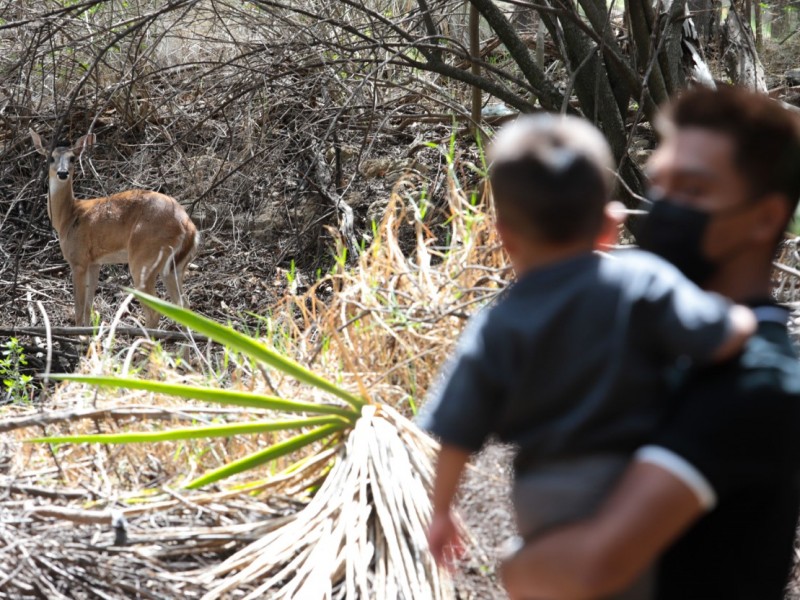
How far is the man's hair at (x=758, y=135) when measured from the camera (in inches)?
61.4

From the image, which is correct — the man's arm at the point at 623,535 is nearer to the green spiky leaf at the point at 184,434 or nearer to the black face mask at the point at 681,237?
the black face mask at the point at 681,237

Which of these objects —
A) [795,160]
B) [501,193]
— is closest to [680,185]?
[795,160]

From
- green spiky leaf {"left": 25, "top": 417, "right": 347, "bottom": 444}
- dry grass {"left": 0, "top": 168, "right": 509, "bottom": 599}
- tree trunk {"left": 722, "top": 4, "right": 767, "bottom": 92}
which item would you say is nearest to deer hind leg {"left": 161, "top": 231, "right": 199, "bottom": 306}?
tree trunk {"left": 722, "top": 4, "right": 767, "bottom": 92}

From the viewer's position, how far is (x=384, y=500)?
3264 millimetres

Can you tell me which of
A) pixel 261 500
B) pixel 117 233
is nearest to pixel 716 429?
pixel 261 500

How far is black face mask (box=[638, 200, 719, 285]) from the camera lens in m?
1.59

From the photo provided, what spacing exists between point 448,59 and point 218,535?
28.5ft

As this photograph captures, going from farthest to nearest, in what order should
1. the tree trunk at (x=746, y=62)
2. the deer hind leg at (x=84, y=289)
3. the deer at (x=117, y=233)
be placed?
the deer at (x=117, y=233) → the deer hind leg at (x=84, y=289) → the tree trunk at (x=746, y=62)

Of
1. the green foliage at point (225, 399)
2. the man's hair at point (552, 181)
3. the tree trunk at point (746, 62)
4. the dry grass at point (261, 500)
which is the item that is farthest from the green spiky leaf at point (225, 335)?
the tree trunk at point (746, 62)

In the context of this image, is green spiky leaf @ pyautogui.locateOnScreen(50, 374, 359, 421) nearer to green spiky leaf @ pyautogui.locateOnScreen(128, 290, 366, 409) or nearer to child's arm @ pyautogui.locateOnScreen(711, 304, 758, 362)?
green spiky leaf @ pyautogui.locateOnScreen(128, 290, 366, 409)

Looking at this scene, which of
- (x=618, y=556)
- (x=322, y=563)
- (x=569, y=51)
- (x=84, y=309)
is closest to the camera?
(x=618, y=556)

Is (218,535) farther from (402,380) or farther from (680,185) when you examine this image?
(680,185)

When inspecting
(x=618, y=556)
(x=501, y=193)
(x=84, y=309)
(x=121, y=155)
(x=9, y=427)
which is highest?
(x=501, y=193)

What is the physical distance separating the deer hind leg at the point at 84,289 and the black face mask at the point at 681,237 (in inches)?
374
